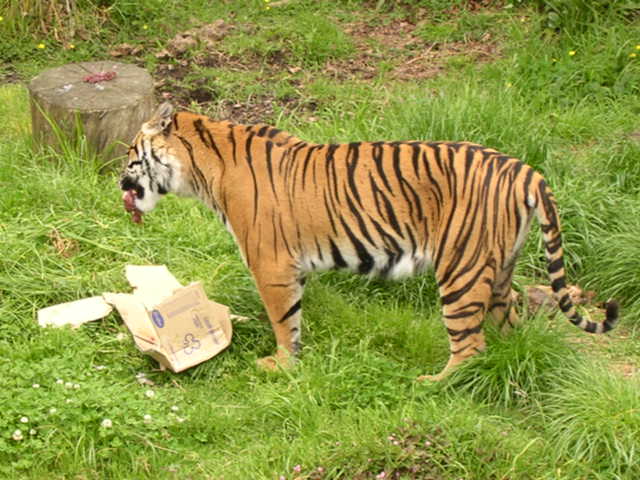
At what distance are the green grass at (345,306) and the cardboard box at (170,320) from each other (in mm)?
94

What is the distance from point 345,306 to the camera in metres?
5.54

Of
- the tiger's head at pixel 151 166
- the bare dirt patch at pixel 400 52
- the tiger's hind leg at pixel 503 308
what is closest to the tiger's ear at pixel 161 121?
the tiger's head at pixel 151 166

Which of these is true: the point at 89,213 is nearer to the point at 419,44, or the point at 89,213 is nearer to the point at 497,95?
the point at 497,95

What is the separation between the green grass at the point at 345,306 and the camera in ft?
14.4

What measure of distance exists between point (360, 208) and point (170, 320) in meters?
1.21

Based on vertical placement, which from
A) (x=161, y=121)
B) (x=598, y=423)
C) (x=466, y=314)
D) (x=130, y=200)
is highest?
(x=161, y=121)

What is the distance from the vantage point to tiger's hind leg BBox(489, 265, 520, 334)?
514 cm

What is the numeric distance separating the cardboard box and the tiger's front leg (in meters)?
0.28

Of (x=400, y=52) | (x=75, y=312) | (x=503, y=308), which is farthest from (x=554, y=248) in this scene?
(x=400, y=52)

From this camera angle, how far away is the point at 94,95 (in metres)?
6.92

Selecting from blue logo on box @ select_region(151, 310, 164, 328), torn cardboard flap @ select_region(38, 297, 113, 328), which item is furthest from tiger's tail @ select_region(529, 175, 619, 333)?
torn cardboard flap @ select_region(38, 297, 113, 328)

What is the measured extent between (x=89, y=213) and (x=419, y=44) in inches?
153

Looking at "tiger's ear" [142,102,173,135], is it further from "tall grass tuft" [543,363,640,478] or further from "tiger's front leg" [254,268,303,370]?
"tall grass tuft" [543,363,640,478]

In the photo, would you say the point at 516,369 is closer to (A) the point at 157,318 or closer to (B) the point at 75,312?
(A) the point at 157,318
